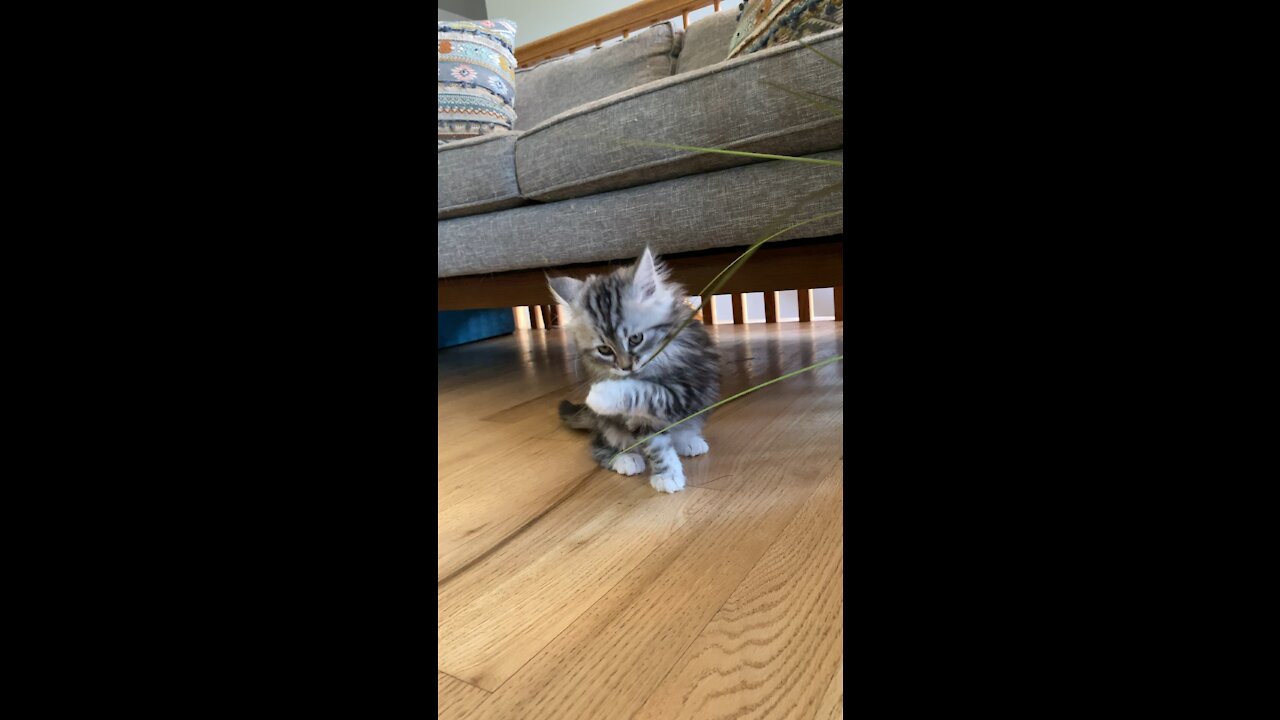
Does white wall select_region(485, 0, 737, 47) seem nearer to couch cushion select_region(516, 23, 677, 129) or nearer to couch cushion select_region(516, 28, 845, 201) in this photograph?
couch cushion select_region(516, 23, 677, 129)

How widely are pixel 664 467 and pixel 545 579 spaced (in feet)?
1.02

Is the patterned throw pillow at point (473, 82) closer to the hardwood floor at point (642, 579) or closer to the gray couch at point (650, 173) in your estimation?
the gray couch at point (650, 173)

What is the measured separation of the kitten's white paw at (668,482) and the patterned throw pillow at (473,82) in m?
1.72

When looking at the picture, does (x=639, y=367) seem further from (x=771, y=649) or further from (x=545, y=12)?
(x=545, y=12)

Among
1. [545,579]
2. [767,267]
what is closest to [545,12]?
[767,267]

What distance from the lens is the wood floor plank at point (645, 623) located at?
45 centimetres

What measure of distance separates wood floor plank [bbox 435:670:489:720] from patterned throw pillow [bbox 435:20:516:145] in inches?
80.0

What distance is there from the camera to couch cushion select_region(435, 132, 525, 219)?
5.42 feet

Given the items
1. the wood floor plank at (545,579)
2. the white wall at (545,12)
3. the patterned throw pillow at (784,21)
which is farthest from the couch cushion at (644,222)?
the white wall at (545,12)

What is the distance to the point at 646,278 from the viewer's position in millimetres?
1103

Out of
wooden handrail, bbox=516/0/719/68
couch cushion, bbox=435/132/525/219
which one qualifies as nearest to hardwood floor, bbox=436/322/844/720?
couch cushion, bbox=435/132/525/219
